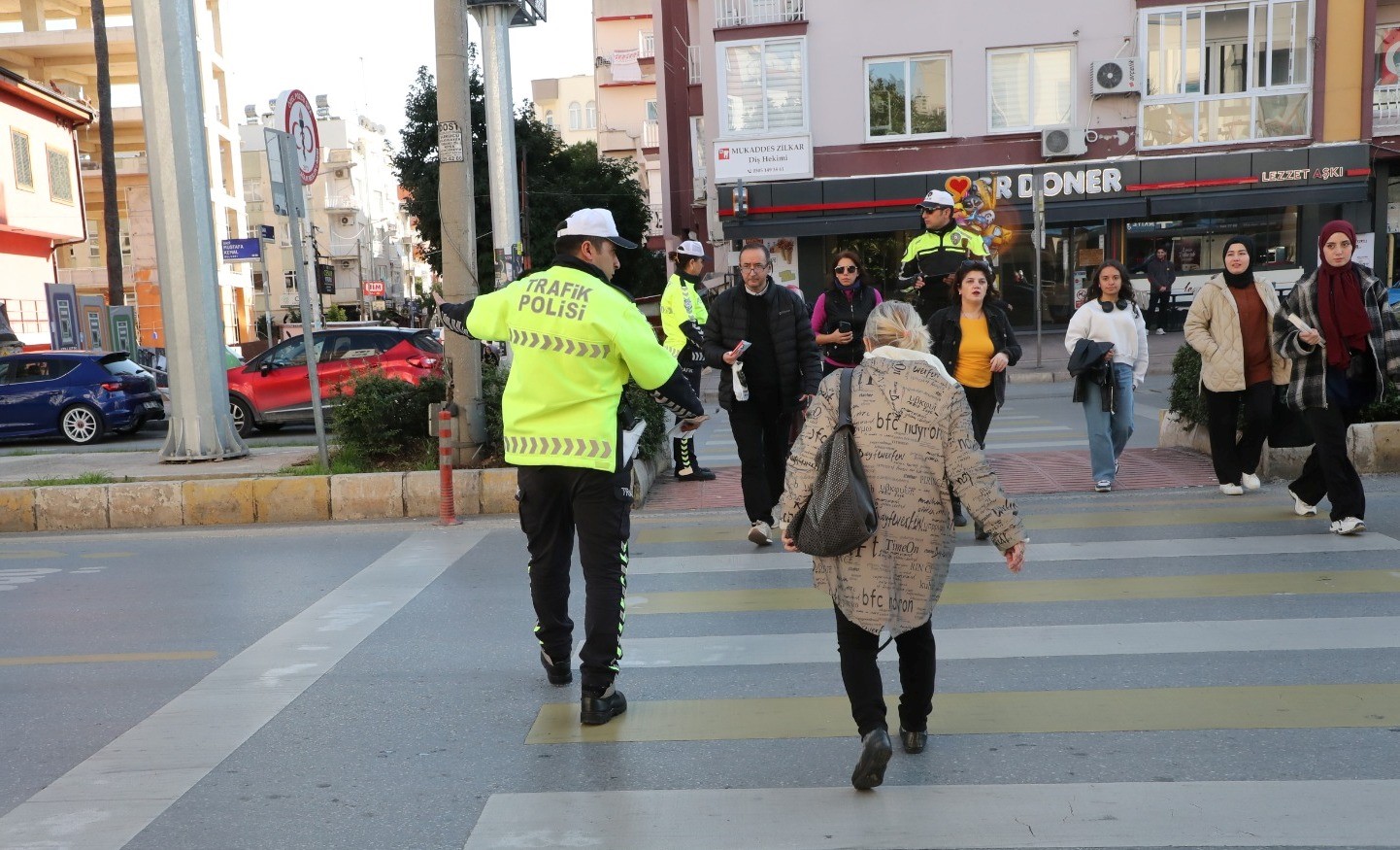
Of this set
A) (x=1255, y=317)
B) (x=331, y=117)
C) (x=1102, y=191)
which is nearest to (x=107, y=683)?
(x=1255, y=317)

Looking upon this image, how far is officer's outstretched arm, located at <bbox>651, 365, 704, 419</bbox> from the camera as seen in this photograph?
4.77 m

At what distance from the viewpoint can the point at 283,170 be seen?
1038 centimetres

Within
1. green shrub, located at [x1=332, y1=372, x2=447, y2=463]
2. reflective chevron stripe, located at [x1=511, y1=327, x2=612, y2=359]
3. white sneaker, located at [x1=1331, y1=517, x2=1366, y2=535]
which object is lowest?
white sneaker, located at [x1=1331, y1=517, x2=1366, y2=535]

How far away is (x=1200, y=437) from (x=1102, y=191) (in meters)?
17.3

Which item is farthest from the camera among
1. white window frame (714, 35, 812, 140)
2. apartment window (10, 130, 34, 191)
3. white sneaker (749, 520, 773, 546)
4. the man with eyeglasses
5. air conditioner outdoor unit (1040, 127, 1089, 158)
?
apartment window (10, 130, 34, 191)

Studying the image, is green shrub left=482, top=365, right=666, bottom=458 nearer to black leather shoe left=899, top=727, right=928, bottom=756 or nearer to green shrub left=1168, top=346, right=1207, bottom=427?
green shrub left=1168, top=346, right=1207, bottom=427

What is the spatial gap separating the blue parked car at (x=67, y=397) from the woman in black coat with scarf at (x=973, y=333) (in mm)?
14702

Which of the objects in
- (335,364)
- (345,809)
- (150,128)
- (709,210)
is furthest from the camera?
(709,210)

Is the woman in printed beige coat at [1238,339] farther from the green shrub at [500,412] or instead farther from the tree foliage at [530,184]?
the tree foliage at [530,184]

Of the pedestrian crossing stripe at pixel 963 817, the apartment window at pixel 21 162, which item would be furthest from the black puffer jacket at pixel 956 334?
the apartment window at pixel 21 162

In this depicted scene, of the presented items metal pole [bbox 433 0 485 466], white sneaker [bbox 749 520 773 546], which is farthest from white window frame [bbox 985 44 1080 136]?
white sneaker [bbox 749 520 773 546]

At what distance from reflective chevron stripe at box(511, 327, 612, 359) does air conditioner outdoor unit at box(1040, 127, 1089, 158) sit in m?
23.5

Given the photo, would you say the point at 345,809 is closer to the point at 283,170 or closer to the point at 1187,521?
the point at 1187,521

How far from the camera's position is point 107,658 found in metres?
5.86
